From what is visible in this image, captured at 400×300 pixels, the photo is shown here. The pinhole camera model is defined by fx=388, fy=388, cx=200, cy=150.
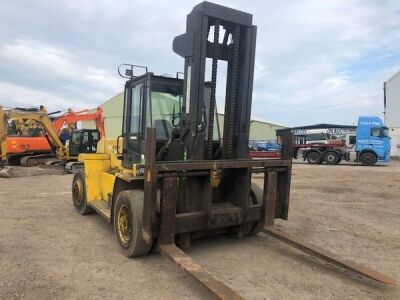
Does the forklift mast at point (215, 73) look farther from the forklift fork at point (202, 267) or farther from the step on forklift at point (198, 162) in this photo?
the forklift fork at point (202, 267)

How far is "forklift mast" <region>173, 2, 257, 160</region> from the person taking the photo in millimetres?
5008

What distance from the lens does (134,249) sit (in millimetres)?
4895

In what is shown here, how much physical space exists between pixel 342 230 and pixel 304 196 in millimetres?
3936

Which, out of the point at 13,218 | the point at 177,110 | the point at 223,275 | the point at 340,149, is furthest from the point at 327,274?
the point at 340,149

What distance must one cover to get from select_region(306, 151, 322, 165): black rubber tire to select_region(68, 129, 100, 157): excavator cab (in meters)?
14.8

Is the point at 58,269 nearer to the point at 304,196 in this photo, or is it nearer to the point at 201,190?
the point at 201,190

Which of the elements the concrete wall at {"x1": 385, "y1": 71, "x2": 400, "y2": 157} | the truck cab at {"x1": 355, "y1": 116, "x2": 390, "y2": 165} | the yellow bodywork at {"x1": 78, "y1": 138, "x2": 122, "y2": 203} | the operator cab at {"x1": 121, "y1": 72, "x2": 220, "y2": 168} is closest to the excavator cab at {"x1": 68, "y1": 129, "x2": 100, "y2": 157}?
the yellow bodywork at {"x1": 78, "y1": 138, "x2": 122, "y2": 203}

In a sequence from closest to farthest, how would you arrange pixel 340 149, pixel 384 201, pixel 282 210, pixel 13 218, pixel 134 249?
pixel 134 249 → pixel 282 210 → pixel 13 218 → pixel 384 201 → pixel 340 149

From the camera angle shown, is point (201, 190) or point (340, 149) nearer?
point (201, 190)

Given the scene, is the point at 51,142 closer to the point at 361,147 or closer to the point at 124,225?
the point at 124,225

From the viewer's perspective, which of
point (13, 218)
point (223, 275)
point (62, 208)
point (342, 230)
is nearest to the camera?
point (223, 275)

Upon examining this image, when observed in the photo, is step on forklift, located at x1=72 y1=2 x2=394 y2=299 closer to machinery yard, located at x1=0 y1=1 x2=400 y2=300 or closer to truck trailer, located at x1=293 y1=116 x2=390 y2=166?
machinery yard, located at x1=0 y1=1 x2=400 y2=300

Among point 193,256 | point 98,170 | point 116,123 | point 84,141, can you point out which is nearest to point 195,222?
point 193,256

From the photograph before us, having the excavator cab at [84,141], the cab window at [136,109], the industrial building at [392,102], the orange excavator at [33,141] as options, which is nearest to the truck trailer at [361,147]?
the excavator cab at [84,141]
